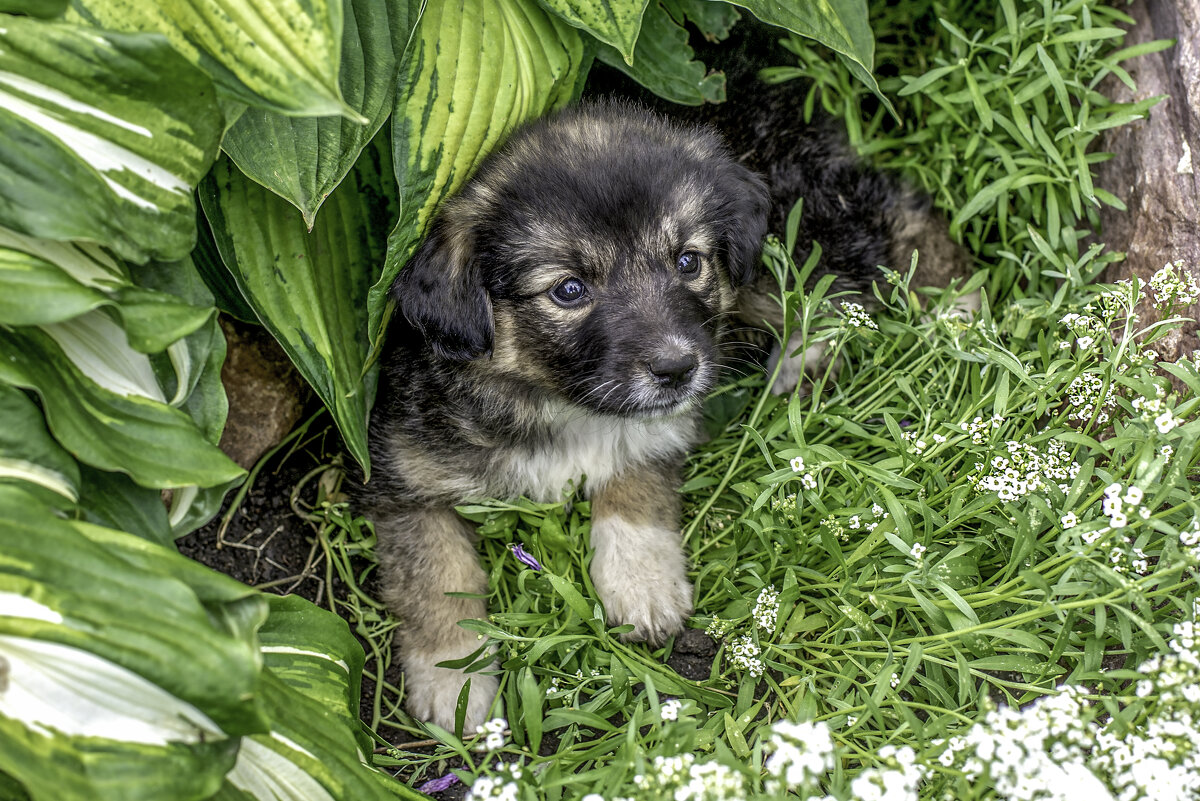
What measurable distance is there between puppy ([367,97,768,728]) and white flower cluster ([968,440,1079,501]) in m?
0.63

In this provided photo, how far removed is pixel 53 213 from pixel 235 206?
26.0 inches

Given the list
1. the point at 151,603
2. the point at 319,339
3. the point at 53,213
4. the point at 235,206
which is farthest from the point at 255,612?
the point at 235,206

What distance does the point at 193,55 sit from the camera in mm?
1620

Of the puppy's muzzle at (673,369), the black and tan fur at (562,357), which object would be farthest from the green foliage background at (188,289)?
the puppy's muzzle at (673,369)

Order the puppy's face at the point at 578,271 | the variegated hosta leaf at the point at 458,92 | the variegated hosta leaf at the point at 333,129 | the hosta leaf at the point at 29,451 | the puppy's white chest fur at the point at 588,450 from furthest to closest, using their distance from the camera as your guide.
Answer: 1. the puppy's white chest fur at the point at 588,450
2. the puppy's face at the point at 578,271
3. the variegated hosta leaf at the point at 458,92
4. the variegated hosta leaf at the point at 333,129
5. the hosta leaf at the point at 29,451

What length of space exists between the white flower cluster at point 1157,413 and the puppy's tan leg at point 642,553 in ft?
3.58

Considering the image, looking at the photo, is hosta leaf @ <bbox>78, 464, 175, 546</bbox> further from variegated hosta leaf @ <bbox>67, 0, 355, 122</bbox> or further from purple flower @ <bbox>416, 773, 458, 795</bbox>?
purple flower @ <bbox>416, 773, 458, 795</bbox>

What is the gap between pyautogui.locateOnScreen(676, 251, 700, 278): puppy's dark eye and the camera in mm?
2285

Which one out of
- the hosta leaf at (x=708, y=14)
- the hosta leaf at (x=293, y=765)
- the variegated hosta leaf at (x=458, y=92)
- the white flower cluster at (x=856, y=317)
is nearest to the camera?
Result: the hosta leaf at (x=293, y=765)

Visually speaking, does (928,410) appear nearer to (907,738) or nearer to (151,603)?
(907,738)

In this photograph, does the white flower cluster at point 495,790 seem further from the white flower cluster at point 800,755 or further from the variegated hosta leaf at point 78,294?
the variegated hosta leaf at point 78,294

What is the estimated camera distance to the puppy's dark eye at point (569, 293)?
2184mm

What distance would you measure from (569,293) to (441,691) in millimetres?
962

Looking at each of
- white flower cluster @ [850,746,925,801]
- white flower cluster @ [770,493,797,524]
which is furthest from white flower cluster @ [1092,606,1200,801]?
white flower cluster @ [770,493,797,524]
